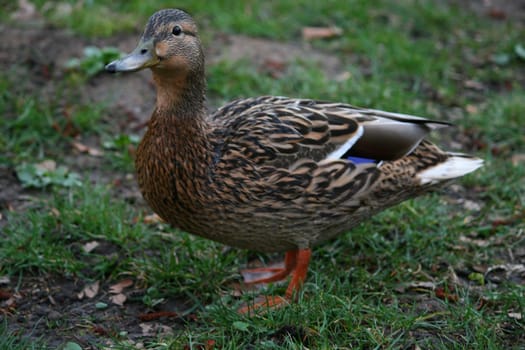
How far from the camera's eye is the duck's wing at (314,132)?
4.14m

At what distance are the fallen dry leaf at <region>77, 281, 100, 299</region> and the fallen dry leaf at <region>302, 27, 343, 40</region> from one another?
3985mm

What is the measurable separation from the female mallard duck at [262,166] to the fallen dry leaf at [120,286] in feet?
1.74

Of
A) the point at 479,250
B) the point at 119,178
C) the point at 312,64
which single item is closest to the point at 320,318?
the point at 479,250

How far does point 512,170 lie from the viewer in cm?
558

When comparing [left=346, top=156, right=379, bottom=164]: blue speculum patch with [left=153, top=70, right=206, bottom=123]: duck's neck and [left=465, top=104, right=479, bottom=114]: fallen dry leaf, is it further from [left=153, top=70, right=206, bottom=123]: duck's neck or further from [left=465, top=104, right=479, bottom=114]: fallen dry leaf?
[left=465, top=104, right=479, bottom=114]: fallen dry leaf

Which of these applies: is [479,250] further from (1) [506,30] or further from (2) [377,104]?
(1) [506,30]

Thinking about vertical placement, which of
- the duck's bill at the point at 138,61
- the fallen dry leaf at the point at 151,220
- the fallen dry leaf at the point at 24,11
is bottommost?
the fallen dry leaf at the point at 151,220

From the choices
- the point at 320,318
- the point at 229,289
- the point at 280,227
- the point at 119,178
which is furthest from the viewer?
the point at 119,178

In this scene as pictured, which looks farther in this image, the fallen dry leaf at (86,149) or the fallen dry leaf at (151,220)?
the fallen dry leaf at (86,149)

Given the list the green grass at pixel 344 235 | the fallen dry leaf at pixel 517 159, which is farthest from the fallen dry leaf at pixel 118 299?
the fallen dry leaf at pixel 517 159

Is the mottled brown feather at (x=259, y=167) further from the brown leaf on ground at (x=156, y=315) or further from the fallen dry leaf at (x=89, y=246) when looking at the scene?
the fallen dry leaf at (x=89, y=246)

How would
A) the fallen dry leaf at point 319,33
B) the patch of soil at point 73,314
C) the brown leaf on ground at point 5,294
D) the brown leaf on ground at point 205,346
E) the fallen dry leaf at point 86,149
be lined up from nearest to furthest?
the brown leaf on ground at point 205,346
the patch of soil at point 73,314
the brown leaf on ground at point 5,294
the fallen dry leaf at point 86,149
the fallen dry leaf at point 319,33

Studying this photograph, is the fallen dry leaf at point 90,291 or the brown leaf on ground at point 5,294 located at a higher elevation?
the brown leaf on ground at point 5,294

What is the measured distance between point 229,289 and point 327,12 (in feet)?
14.2
